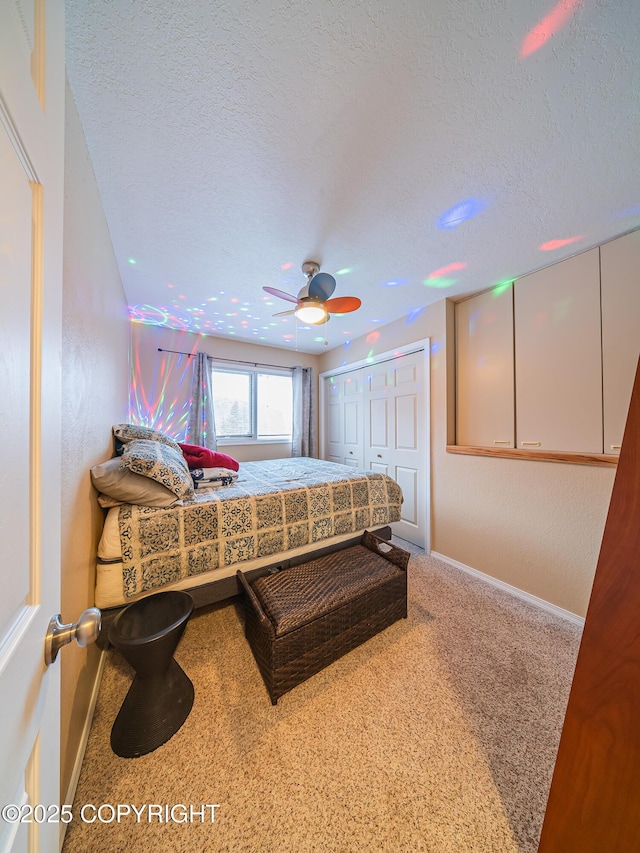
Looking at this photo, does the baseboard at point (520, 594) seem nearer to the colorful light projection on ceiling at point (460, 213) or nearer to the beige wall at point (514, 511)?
the beige wall at point (514, 511)

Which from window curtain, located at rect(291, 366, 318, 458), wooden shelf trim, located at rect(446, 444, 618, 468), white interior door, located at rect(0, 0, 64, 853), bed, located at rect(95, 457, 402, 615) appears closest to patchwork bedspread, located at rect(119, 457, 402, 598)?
bed, located at rect(95, 457, 402, 615)

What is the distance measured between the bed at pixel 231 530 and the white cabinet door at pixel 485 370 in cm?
96

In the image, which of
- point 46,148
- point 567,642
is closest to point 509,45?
point 46,148

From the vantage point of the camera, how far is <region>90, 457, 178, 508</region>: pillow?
A: 1367 mm

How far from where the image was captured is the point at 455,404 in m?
2.63

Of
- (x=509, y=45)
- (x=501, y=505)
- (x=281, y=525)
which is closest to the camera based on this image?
(x=509, y=45)

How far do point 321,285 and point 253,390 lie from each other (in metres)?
2.27

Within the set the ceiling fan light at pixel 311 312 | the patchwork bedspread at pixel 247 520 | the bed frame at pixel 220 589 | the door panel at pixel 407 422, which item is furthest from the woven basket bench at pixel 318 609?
the ceiling fan light at pixel 311 312

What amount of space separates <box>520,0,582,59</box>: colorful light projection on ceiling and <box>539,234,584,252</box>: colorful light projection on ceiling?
3.92 ft

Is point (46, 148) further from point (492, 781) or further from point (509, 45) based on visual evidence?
point (492, 781)

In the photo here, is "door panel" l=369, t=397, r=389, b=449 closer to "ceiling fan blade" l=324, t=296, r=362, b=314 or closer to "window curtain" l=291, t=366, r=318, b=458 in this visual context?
"window curtain" l=291, t=366, r=318, b=458

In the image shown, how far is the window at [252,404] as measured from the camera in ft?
12.2

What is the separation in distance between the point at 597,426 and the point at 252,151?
259 cm

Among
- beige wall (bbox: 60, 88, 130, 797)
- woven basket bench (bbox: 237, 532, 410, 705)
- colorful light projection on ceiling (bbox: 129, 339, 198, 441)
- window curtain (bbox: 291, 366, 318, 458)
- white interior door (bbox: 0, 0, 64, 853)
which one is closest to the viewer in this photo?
white interior door (bbox: 0, 0, 64, 853)
